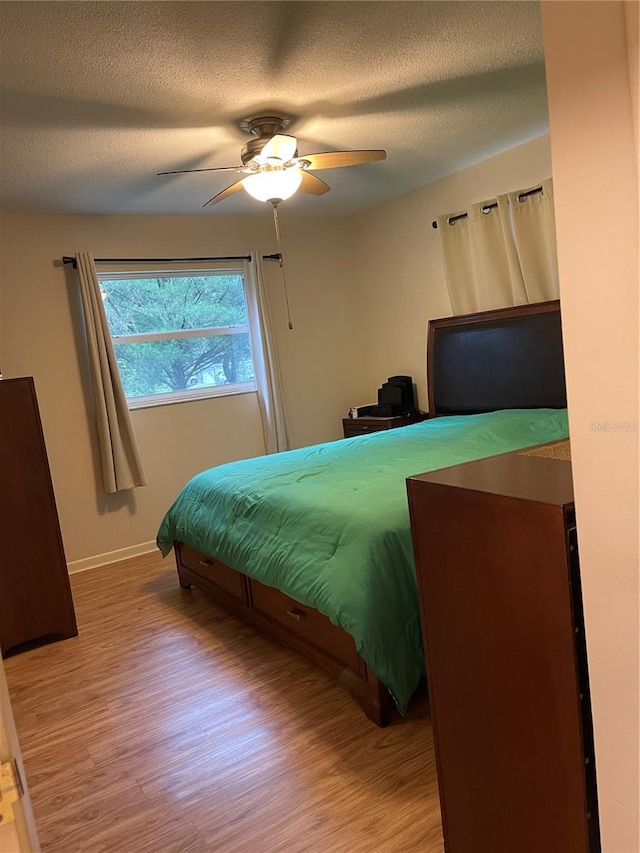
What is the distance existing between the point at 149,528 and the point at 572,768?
3.93 meters

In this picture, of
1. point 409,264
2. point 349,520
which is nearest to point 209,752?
point 349,520

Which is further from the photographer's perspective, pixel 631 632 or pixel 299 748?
pixel 299 748

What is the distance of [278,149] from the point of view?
280cm

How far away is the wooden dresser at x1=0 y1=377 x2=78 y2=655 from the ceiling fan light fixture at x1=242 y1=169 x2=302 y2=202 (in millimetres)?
1519

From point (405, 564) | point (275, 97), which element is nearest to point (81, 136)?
point (275, 97)

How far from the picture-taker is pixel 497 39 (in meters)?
2.44

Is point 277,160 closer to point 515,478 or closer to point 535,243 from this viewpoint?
point 535,243

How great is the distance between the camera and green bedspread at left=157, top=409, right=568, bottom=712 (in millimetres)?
2209

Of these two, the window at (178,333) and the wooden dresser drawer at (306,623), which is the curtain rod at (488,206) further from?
the wooden dresser drawer at (306,623)

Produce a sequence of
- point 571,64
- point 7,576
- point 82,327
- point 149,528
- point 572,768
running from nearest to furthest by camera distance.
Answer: point 571,64 < point 572,768 < point 7,576 < point 82,327 < point 149,528

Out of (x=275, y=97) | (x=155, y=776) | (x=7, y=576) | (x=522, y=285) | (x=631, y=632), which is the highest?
(x=275, y=97)

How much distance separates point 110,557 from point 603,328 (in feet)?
13.9

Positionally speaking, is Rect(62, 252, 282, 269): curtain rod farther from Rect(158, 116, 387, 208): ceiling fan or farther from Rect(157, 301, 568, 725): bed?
Rect(158, 116, 387, 208): ceiling fan

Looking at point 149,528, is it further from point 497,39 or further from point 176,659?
point 497,39
